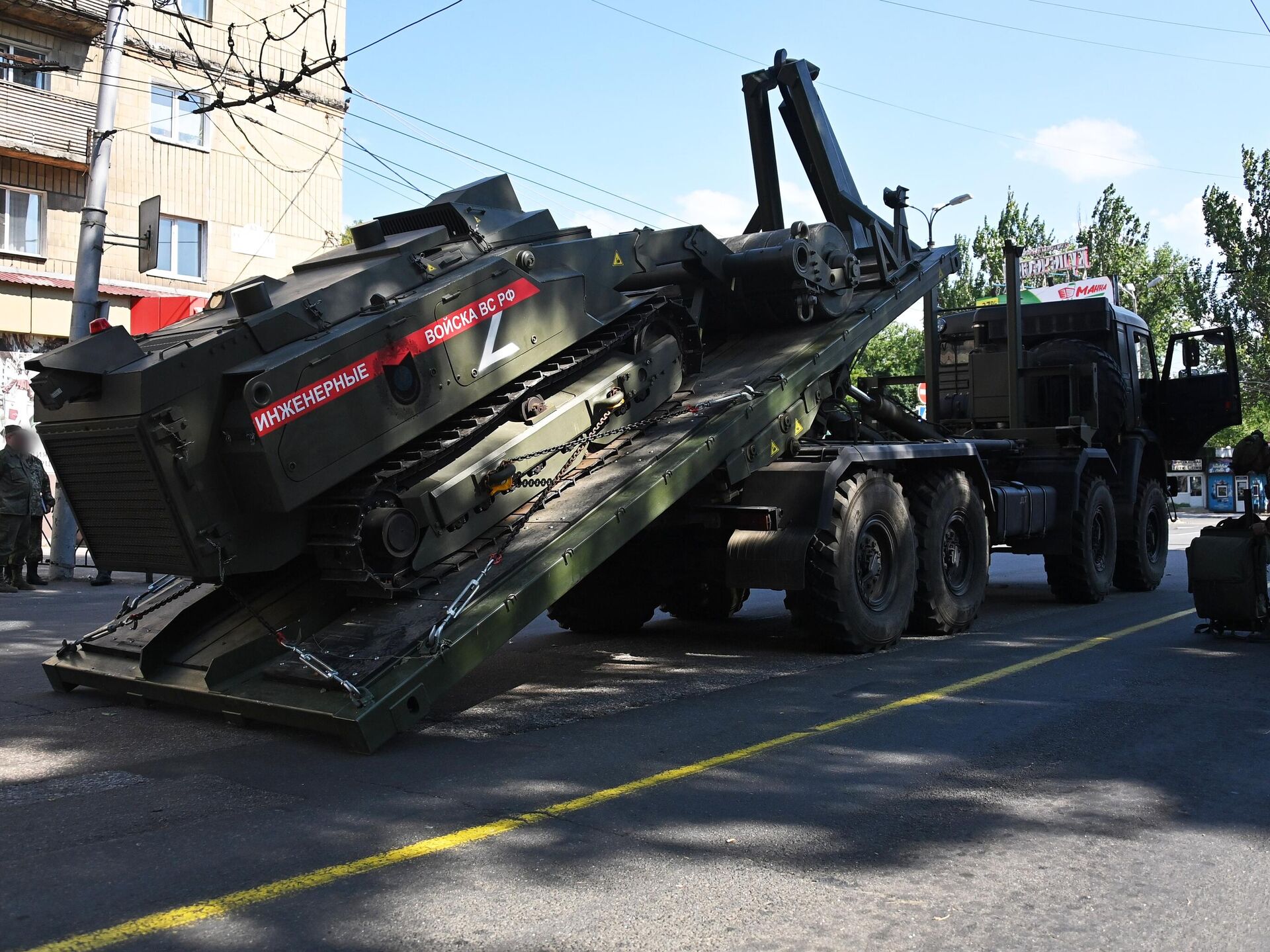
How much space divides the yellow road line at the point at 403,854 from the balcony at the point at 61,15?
73.0 feet

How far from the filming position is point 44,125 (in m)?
23.1

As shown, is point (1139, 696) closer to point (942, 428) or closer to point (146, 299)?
point (942, 428)

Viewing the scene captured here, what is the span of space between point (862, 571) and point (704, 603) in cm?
247

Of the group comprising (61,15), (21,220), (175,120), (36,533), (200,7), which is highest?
(200,7)

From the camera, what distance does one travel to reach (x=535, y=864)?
4406 millimetres

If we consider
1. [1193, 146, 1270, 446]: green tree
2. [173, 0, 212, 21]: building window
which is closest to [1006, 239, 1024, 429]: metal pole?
[173, 0, 212, 21]: building window

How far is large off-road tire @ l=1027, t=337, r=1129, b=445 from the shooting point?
13531 millimetres

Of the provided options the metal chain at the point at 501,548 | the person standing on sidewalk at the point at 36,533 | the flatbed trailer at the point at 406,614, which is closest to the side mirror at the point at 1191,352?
the flatbed trailer at the point at 406,614

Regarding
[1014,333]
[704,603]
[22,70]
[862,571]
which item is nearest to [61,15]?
[22,70]

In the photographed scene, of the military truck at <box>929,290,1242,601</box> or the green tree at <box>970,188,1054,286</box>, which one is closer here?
the military truck at <box>929,290,1242,601</box>

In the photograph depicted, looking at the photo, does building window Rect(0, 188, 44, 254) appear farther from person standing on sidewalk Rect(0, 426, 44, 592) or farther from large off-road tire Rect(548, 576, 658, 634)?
large off-road tire Rect(548, 576, 658, 634)

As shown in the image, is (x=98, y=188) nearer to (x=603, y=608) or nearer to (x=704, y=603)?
(x=603, y=608)

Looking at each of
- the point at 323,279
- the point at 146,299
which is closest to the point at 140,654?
the point at 323,279

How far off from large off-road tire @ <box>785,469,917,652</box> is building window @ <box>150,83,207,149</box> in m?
20.3
